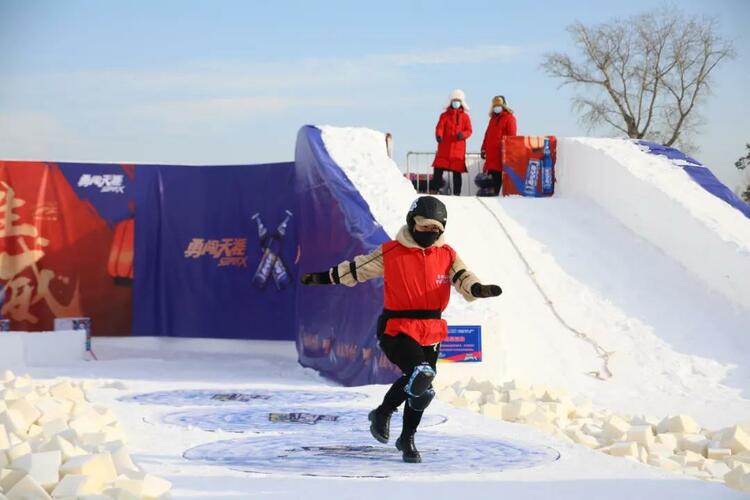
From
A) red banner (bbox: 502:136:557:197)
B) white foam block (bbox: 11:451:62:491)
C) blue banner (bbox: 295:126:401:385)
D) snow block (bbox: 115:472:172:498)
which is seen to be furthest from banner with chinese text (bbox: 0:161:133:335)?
snow block (bbox: 115:472:172:498)

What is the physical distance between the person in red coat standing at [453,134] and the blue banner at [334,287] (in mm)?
3039

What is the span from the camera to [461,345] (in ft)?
34.6

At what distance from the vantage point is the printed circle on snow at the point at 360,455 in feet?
19.8

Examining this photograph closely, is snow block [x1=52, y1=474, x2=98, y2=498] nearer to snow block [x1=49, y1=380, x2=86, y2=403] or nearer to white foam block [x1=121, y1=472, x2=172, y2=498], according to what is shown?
white foam block [x1=121, y1=472, x2=172, y2=498]

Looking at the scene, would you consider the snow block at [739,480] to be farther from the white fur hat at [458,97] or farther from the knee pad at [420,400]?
the white fur hat at [458,97]

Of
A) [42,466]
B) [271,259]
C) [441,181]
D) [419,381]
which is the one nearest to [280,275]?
[271,259]

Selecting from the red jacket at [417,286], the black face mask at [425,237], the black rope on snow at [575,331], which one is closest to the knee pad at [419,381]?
the red jacket at [417,286]

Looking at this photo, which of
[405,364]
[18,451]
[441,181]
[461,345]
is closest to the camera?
[18,451]

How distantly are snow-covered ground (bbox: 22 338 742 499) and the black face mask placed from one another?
3.90 ft

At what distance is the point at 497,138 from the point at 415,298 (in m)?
10.4

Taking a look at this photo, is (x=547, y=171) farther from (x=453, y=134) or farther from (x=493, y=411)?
(x=493, y=411)

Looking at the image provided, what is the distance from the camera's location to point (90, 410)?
7.84 metres

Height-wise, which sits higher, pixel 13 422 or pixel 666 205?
pixel 666 205

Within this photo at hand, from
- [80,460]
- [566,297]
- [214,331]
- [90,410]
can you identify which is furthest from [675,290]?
[80,460]
